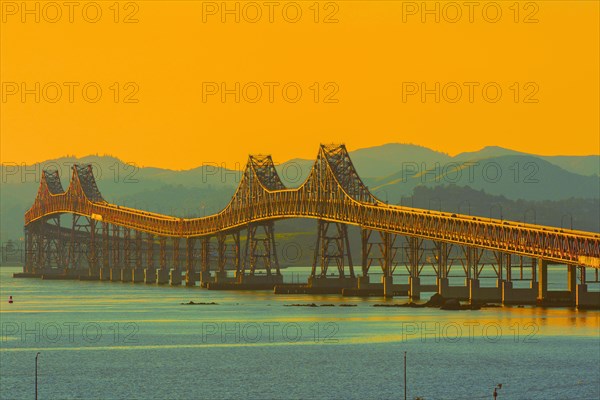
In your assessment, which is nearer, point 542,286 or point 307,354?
point 307,354

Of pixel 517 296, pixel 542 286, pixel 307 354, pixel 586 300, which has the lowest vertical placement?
pixel 307 354

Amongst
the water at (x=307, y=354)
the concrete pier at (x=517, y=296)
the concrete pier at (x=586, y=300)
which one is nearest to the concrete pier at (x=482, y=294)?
the concrete pier at (x=517, y=296)

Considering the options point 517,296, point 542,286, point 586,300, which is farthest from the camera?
point 517,296

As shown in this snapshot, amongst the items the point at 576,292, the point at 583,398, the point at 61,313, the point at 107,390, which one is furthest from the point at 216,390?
the point at 61,313

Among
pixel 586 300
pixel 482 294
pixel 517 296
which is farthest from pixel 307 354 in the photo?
pixel 482 294

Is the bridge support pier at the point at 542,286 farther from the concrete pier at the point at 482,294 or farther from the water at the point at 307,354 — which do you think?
the concrete pier at the point at 482,294

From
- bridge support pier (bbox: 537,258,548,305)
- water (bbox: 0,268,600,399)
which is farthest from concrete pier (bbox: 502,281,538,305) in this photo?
water (bbox: 0,268,600,399)

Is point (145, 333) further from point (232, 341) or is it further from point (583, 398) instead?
point (583, 398)

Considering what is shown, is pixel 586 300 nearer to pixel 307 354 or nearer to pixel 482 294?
pixel 482 294
